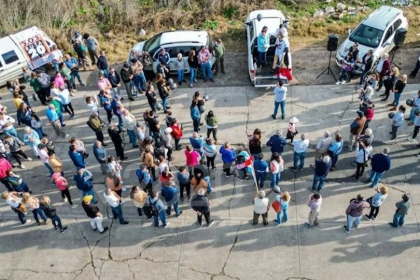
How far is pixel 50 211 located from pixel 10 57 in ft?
24.9

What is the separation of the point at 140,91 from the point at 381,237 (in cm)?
882

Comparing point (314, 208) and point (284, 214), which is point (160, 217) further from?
point (314, 208)

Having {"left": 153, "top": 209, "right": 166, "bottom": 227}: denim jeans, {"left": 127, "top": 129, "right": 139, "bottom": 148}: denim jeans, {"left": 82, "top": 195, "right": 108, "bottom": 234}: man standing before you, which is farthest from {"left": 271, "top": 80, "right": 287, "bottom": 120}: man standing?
{"left": 82, "top": 195, "right": 108, "bottom": 234}: man standing

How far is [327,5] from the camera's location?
63.2 feet

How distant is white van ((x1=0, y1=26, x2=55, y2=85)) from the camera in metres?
15.8

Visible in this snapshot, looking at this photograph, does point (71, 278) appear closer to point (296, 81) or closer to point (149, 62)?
point (149, 62)

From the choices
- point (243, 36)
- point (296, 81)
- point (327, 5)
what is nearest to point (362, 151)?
point (296, 81)

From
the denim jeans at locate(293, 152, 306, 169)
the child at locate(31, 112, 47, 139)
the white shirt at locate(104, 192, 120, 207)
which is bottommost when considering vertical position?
the denim jeans at locate(293, 152, 306, 169)

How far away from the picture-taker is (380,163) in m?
11.1

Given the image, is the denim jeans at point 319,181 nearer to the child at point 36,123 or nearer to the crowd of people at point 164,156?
the crowd of people at point 164,156

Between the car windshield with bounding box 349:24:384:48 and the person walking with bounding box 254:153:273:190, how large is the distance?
685cm

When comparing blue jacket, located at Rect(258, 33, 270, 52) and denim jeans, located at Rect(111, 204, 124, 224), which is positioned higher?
blue jacket, located at Rect(258, 33, 270, 52)

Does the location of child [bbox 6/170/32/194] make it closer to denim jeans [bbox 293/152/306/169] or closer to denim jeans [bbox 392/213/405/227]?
denim jeans [bbox 293/152/306/169]

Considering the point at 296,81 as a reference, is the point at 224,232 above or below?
below
